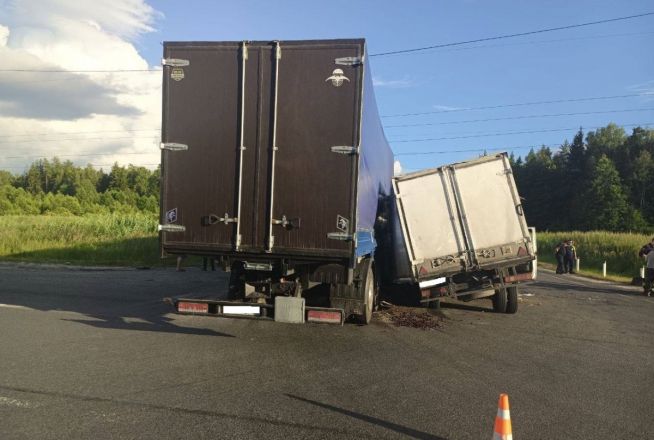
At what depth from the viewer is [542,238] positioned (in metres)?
54.7

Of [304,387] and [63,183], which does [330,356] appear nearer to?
[304,387]

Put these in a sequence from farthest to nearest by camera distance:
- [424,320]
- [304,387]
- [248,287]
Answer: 1. [424,320]
2. [248,287]
3. [304,387]

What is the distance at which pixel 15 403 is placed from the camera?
4723 millimetres

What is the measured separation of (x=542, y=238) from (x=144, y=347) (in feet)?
176

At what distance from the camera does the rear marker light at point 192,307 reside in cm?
725

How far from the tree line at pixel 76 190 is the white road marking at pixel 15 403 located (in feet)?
235

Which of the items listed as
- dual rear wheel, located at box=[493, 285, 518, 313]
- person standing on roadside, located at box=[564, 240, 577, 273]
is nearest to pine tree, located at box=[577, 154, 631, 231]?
person standing on roadside, located at box=[564, 240, 577, 273]

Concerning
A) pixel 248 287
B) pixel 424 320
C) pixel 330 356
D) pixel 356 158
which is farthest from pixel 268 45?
pixel 424 320

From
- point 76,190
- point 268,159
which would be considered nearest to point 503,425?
point 268,159

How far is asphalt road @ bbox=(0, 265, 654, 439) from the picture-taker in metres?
4.41

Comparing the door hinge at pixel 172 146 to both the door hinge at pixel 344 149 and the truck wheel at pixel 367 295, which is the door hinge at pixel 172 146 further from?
the truck wheel at pixel 367 295

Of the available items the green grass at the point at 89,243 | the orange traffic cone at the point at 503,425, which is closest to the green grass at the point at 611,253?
the green grass at the point at 89,243

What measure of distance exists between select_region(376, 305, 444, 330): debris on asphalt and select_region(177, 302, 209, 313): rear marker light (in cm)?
355

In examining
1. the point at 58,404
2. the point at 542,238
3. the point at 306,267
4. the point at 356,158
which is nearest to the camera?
the point at 58,404
